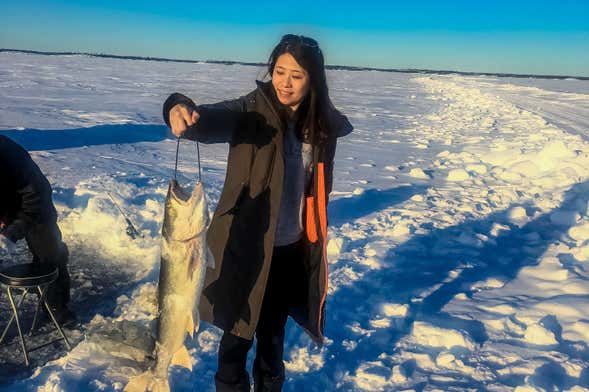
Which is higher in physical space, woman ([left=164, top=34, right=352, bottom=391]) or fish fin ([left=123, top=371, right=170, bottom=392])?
woman ([left=164, top=34, right=352, bottom=391])

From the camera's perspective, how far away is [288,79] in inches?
80.3

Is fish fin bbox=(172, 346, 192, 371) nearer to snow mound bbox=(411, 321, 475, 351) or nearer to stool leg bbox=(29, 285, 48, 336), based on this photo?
stool leg bbox=(29, 285, 48, 336)

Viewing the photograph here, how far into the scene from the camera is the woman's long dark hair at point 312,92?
6.73ft

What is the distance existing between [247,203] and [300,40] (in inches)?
30.6

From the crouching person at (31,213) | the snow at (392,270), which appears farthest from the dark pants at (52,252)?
the snow at (392,270)

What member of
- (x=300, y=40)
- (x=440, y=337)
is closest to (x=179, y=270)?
(x=300, y=40)

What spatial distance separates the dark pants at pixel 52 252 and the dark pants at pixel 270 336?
1851 millimetres

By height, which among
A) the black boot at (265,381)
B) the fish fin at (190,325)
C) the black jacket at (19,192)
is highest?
the black jacket at (19,192)

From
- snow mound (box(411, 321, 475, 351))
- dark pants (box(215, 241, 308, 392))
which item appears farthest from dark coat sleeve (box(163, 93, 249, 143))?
snow mound (box(411, 321, 475, 351))

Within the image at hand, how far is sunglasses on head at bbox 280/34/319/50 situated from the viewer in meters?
2.04

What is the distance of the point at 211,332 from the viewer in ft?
11.5

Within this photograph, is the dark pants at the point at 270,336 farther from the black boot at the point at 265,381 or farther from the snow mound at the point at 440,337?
the snow mound at the point at 440,337

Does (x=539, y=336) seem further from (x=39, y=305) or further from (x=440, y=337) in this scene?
(x=39, y=305)

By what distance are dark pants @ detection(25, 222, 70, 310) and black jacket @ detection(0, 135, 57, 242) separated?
0.06m
